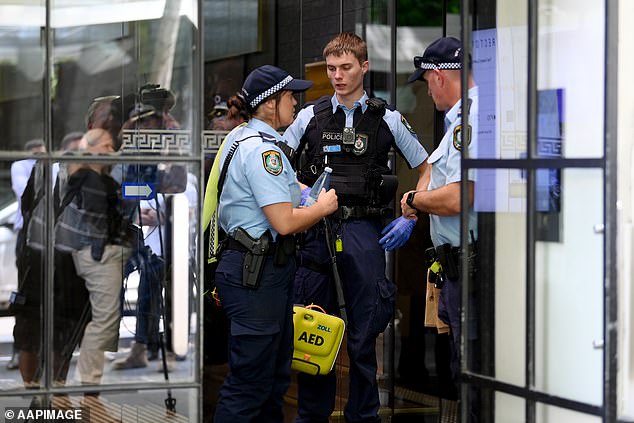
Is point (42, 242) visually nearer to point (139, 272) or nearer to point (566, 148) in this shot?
point (139, 272)

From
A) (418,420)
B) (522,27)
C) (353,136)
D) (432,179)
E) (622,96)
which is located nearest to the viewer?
(622,96)

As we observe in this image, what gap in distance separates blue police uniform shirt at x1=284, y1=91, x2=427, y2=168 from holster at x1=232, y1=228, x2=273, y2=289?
3.41ft

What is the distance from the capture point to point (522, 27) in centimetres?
385

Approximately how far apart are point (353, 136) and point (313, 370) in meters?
1.14

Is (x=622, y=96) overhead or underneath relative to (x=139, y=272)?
overhead

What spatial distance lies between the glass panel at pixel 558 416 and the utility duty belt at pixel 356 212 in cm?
157

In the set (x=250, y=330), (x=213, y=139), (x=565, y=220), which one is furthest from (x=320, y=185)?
(x=213, y=139)

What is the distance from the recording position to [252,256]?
14.7 feet

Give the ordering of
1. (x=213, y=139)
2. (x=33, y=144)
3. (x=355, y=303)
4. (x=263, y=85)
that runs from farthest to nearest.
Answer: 1. (x=213, y=139)
2. (x=355, y=303)
3. (x=263, y=85)
4. (x=33, y=144)

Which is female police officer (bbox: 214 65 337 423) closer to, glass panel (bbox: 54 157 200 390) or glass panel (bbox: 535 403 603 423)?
glass panel (bbox: 54 157 200 390)

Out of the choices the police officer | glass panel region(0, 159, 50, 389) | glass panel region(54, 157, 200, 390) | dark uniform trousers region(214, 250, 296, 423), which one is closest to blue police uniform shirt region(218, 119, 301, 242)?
dark uniform trousers region(214, 250, 296, 423)

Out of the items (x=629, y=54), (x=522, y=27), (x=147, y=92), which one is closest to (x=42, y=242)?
(x=147, y=92)

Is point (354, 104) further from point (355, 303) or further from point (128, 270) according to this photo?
point (128, 270)

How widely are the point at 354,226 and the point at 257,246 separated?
32.3 inches
